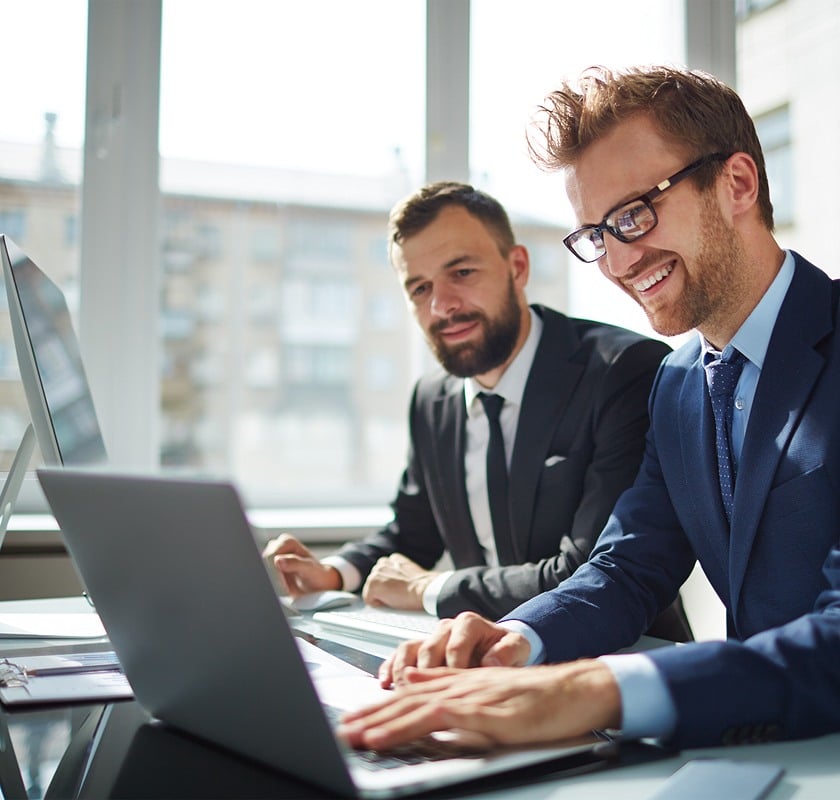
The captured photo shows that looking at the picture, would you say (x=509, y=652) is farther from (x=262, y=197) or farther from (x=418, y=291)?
(x=262, y=197)

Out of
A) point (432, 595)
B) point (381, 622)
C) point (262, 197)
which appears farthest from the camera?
point (262, 197)

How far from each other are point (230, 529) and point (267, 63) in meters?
2.63

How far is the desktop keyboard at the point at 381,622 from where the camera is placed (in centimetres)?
135

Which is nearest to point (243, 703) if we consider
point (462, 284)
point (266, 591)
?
point (266, 591)

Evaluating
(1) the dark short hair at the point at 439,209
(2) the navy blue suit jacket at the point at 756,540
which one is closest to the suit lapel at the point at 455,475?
(1) the dark short hair at the point at 439,209

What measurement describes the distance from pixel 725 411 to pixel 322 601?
31.0 inches

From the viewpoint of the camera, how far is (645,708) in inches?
30.9

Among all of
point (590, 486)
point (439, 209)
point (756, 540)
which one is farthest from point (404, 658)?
point (439, 209)

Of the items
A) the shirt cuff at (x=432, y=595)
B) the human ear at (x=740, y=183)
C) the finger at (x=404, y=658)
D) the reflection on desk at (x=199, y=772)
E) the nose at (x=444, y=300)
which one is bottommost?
the shirt cuff at (x=432, y=595)

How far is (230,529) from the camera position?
0.62 m

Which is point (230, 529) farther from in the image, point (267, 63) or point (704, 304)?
point (267, 63)

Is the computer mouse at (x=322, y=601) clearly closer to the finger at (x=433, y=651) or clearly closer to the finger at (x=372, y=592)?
the finger at (x=372, y=592)

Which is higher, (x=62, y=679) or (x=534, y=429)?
(x=534, y=429)

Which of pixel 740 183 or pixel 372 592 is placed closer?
pixel 740 183
